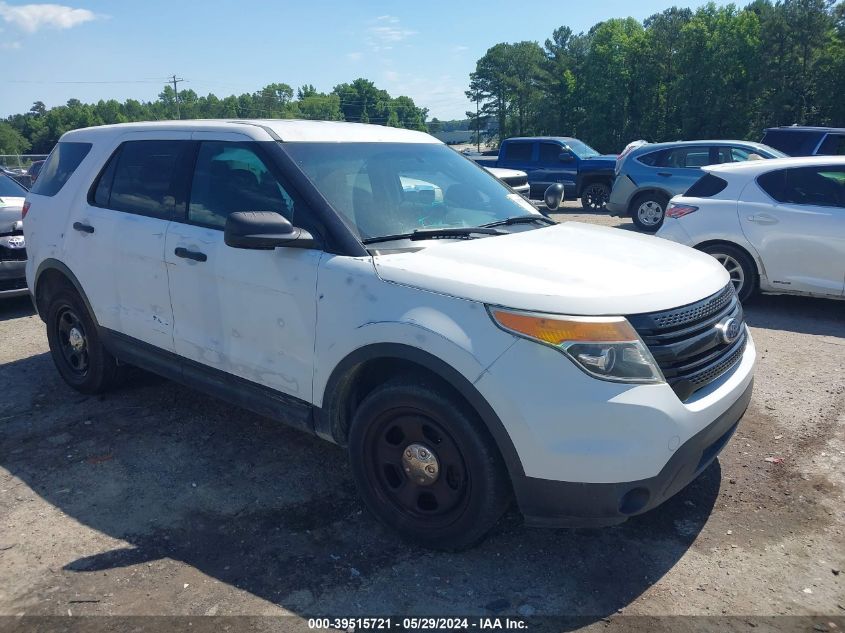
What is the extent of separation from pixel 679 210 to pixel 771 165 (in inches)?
40.5

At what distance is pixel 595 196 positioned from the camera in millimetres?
18109

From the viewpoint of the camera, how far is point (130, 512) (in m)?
3.48

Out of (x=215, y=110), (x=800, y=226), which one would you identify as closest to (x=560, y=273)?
(x=800, y=226)

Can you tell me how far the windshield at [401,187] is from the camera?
3.39 meters

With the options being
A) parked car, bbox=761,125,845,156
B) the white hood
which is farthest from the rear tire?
parked car, bbox=761,125,845,156

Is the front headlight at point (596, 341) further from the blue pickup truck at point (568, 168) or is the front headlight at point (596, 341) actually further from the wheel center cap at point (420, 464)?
the blue pickup truck at point (568, 168)

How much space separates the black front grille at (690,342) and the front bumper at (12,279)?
719 centimetres

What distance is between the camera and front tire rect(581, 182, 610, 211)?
1791 cm

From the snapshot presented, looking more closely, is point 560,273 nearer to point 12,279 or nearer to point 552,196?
point 552,196

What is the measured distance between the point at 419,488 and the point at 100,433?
8.29ft

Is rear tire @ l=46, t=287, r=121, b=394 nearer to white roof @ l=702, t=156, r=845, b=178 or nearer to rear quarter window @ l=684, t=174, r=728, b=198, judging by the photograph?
rear quarter window @ l=684, t=174, r=728, b=198

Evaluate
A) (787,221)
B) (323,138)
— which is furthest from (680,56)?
(323,138)

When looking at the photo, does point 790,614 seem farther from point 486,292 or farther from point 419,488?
point 486,292

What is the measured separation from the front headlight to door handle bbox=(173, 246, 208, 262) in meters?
1.93
